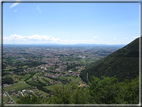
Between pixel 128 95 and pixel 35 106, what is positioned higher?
pixel 128 95

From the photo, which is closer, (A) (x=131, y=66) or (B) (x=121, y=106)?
(B) (x=121, y=106)

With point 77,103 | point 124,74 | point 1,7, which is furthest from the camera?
point 124,74

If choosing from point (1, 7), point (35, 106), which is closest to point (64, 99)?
point (35, 106)

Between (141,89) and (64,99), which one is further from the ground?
(141,89)

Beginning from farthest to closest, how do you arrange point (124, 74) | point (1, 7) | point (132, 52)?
point (132, 52)
point (124, 74)
point (1, 7)

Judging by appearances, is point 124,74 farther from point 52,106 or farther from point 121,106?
point 52,106

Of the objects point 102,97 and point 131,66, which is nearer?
point 102,97

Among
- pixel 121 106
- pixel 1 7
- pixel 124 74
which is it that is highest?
pixel 1 7

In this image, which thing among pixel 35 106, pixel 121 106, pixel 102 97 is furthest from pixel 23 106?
pixel 121 106

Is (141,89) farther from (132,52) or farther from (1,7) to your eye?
(132,52)
